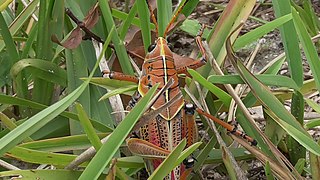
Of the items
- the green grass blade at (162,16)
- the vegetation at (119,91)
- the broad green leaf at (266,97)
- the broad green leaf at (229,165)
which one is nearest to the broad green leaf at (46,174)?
the vegetation at (119,91)

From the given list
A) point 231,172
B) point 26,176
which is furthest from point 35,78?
point 231,172

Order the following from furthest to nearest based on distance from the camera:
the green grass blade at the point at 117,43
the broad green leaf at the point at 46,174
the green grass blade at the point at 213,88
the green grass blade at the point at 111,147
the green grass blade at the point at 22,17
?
the green grass blade at the point at 22,17, the green grass blade at the point at 117,43, the green grass blade at the point at 213,88, the broad green leaf at the point at 46,174, the green grass blade at the point at 111,147

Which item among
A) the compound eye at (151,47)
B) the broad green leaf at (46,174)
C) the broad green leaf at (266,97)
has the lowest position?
the broad green leaf at (46,174)

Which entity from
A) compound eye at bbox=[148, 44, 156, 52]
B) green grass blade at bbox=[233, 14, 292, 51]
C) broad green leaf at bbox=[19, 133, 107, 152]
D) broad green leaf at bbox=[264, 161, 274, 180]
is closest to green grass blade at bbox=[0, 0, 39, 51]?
compound eye at bbox=[148, 44, 156, 52]

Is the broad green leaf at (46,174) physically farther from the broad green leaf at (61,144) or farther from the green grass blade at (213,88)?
the green grass blade at (213,88)

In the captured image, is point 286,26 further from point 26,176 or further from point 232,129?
point 26,176
